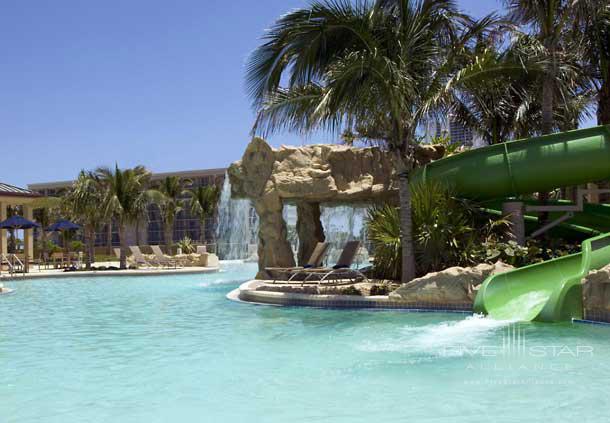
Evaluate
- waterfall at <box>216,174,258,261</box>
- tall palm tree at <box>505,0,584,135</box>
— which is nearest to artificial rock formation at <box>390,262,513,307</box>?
tall palm tree at <box>505,0,584,135</box>

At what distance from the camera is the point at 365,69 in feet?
36.8

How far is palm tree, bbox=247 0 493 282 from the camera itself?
1143 cm

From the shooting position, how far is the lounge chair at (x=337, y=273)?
1236cm

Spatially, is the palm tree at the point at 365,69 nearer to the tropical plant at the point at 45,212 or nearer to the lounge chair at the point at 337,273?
the lounge chair at the point at 337,273

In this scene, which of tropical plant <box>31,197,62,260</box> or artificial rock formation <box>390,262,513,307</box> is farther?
tropical plant <box>31,197,62,260</box>

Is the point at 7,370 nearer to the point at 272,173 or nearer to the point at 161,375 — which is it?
the point at 161,375

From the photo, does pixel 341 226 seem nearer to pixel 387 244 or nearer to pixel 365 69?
pixel 387 244

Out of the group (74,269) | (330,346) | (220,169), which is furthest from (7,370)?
(220,169)

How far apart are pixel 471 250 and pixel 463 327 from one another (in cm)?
377

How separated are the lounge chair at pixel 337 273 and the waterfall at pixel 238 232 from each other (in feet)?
62.5

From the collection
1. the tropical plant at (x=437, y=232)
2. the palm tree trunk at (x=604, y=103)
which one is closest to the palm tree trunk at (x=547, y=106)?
the palm tree trunk at (x=604, y=103)

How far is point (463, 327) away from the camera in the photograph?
842 centimetres

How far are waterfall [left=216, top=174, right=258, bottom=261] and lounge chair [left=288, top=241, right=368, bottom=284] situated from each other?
750 inches

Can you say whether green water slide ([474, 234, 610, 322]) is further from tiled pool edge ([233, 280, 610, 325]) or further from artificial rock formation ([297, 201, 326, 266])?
artificial rock formation ([297, 201, 326, 266])
